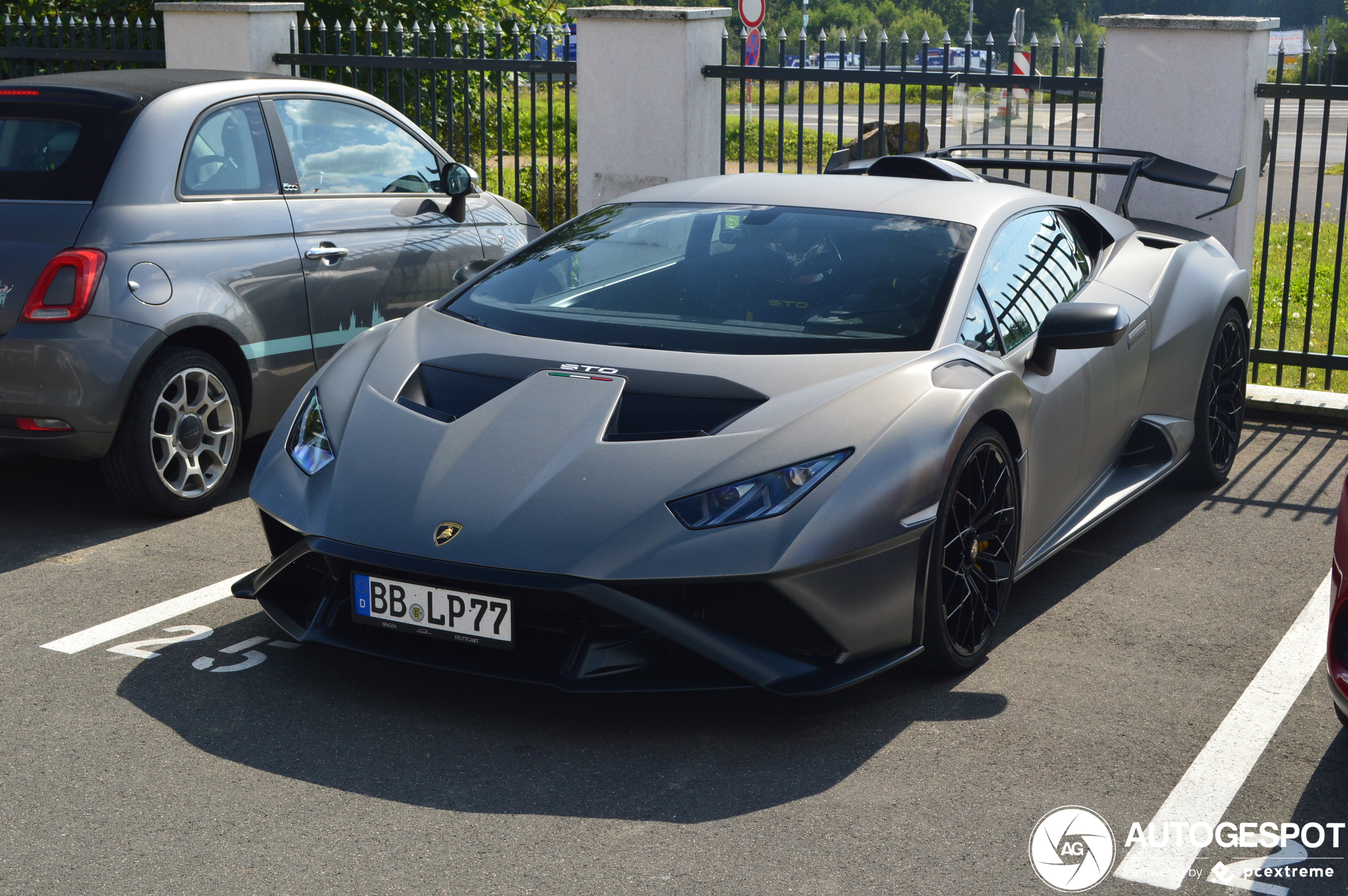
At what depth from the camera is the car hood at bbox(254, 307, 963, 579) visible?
3305mm

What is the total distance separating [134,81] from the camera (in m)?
5.56

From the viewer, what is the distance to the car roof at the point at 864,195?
14.9ft

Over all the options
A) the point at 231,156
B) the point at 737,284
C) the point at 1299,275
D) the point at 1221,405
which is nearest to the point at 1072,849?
the point at 737,284

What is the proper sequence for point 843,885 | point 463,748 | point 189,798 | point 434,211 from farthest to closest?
point 434,211 < point 463,748 < point 189,798 < point 843,885

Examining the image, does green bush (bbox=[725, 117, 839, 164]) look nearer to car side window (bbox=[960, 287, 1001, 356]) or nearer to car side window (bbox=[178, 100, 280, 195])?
car side window (bbox=[178, 100, 280, 195])

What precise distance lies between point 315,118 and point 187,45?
4966 mm

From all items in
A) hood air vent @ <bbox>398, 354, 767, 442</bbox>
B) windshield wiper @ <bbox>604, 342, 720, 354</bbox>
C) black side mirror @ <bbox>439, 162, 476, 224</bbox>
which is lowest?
hood air vent @ <bbox>398, 354, 767, 442</bbox>

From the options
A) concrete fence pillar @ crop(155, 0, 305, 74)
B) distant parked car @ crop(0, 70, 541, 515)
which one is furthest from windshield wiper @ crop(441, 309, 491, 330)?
concrete fence pillar @ crop(155, 0, 305, 74)

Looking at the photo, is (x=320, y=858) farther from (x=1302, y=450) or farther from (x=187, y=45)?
(x=187, y=45)

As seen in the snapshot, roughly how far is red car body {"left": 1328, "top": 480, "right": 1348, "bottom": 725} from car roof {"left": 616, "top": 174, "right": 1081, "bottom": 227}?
166 cm

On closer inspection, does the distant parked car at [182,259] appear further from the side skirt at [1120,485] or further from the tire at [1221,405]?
the tire at [1221,405]

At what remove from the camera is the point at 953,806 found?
3.19 meters

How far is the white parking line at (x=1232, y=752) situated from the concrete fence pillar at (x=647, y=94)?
5195 mm

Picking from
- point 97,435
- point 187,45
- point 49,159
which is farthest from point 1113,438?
point 187,45
